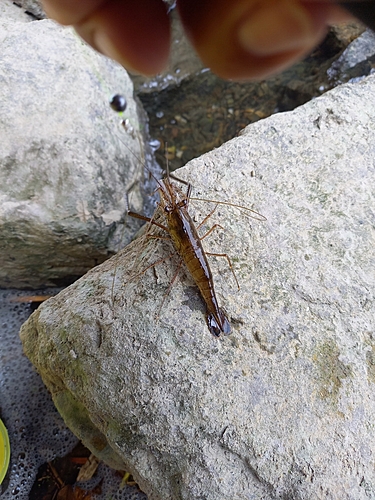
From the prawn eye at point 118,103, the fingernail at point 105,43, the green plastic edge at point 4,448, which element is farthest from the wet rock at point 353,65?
the green plastic edge at point 4,448

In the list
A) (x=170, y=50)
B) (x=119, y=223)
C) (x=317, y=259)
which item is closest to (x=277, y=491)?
(x=317, y=259)

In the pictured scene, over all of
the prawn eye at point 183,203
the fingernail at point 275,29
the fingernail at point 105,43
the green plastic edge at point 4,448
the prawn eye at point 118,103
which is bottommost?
the green plastic edge at point 4,448

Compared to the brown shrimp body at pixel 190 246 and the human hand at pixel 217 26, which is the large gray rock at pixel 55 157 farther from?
the human hand at pixel 217 26

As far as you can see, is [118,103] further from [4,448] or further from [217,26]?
[4,448]

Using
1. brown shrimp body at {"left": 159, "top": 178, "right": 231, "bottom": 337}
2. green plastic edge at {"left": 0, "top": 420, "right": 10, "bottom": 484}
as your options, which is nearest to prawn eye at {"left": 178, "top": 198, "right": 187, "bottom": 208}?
brown shrimp body at {"left": 159, "top": 178, "right": 231, "bottom": 337}

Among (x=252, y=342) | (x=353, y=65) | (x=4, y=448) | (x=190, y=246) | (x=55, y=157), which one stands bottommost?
(x=4, y=448)

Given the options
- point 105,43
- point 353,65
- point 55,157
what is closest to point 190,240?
point 105,43
